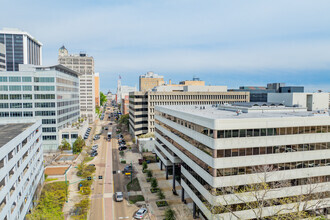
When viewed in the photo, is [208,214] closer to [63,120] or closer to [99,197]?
[99,197]

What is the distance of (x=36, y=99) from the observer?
3206 inches

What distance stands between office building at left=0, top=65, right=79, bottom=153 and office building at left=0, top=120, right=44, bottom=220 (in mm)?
32527

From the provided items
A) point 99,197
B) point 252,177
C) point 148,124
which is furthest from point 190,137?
point 148,124

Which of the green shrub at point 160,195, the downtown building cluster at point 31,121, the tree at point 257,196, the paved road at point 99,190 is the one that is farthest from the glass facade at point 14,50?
the tree at point 257,196

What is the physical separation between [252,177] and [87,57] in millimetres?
187022

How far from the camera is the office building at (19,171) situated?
29480 millimetres

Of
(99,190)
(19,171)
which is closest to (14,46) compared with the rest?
(99,190)

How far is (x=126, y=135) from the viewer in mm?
119438

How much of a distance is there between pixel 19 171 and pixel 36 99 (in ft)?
173

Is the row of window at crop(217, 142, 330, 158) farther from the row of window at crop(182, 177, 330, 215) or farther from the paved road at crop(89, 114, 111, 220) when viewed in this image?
the paved road at crop(89, 114, 111, 220)

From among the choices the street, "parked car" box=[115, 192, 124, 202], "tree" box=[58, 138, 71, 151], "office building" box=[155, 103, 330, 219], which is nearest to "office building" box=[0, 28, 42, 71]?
"tree" box=[58, 138, 71, 151]

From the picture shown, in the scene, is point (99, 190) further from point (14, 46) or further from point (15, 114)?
point (14, 46)

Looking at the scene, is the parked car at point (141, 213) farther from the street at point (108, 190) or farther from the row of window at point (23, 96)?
the row of window at point (23, 96)

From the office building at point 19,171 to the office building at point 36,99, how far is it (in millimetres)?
32527
